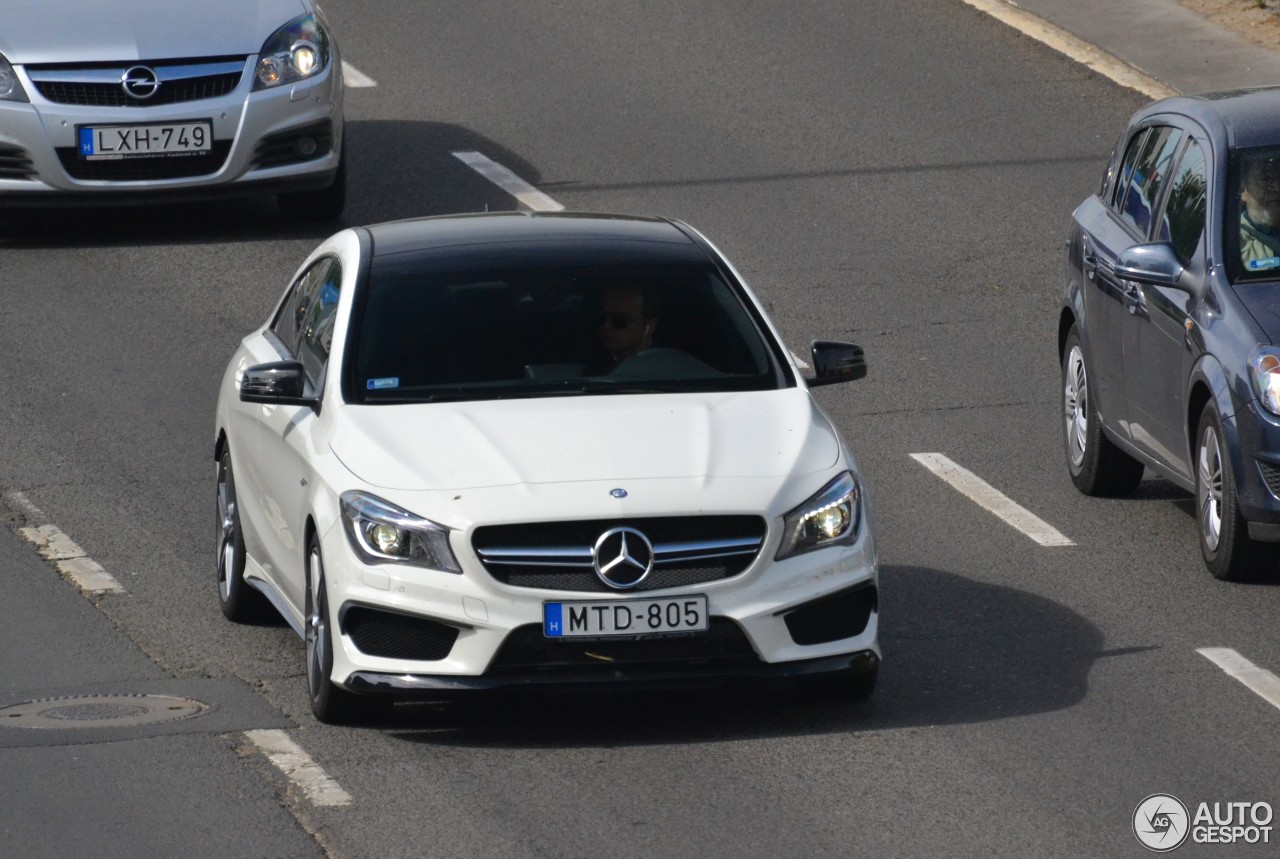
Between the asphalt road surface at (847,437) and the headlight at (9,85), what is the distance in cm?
108

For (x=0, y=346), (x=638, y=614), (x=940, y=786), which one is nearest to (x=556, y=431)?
(x=638, y=614)

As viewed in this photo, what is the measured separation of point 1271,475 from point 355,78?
13.2 metres

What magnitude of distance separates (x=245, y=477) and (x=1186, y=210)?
155 inches

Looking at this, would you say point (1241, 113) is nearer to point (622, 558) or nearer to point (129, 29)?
point (622, 558)

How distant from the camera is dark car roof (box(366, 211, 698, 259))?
8.97 metres

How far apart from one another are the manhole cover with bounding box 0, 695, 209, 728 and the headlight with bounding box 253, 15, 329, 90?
328 inches

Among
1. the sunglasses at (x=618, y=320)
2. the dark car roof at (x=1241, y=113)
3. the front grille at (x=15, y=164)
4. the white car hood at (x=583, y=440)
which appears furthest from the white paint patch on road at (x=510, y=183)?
the white car hood at (x=583, y=440)

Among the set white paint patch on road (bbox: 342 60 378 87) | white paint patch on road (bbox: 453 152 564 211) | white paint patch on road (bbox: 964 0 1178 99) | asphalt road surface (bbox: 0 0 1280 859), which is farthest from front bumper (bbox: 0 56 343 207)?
white paint patch on road (bbox: 964 0 1178 99)

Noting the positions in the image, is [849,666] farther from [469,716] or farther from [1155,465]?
[1155,465]

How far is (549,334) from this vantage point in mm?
8672

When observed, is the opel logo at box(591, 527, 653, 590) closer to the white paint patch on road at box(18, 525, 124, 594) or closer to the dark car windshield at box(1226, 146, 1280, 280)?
the white paint patch on road at box(18, 525, 124, 594)

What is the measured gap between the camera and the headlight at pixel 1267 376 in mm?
9344

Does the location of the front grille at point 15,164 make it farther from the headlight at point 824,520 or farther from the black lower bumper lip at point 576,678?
the headlight at point 824,520

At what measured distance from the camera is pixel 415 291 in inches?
345
